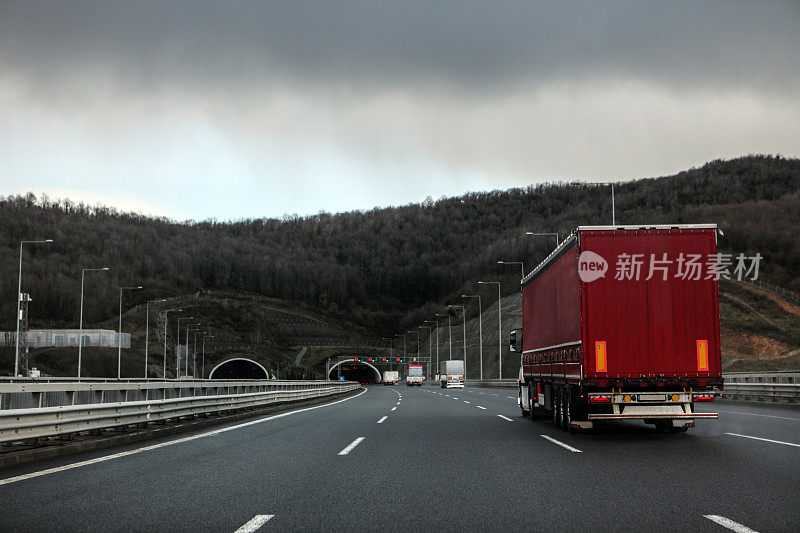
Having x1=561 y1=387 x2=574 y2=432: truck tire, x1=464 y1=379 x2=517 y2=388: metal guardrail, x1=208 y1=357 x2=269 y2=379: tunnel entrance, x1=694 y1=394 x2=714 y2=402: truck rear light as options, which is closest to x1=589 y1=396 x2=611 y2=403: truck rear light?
x1=561 y1=387 x2=574 y2=432: truck tire

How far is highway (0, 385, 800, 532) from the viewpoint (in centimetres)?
603

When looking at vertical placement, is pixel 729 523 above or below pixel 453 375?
above

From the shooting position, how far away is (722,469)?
8984mm

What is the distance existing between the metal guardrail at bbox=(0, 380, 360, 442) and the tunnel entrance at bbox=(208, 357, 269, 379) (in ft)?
359

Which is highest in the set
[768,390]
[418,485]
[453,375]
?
[418,485]

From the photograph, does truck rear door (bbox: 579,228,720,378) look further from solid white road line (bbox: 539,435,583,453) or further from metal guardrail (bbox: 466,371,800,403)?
metal guardrail (bbox: 466,371,800,403)

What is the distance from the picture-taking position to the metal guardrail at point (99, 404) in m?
9.87

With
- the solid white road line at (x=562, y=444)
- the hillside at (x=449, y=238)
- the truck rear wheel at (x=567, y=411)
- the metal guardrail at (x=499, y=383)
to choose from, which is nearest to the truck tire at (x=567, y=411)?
the truck rear wheel at (x=567, y=411)

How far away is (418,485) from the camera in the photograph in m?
7.94

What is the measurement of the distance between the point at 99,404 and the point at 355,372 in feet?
501

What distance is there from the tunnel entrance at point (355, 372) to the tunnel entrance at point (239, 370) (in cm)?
1415

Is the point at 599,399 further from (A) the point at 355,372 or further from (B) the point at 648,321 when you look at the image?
(A) the point at 355,372

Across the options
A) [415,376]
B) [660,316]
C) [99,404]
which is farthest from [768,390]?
[415,376]

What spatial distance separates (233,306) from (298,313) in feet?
80.9
